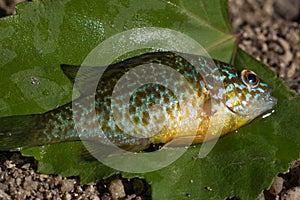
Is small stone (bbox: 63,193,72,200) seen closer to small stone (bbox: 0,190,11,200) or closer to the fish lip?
small stone (bbox: 0,190,11,200)

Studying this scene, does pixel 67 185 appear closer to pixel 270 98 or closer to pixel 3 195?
pixel 3 195

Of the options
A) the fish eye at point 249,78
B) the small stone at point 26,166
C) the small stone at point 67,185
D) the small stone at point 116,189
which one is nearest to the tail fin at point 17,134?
the small stone at point 26,166

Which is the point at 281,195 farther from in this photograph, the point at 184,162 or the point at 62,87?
the point at 62,87

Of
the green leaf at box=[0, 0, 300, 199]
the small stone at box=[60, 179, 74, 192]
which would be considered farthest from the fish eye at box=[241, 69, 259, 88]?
the small stone at box=[60, 179, 74, 192]

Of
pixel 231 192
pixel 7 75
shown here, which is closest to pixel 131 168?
pixel 231 192

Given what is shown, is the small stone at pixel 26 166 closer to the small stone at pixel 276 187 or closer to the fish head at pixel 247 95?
the fish head at pixel 247 95

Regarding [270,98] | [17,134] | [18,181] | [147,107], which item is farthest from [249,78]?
[18,181]

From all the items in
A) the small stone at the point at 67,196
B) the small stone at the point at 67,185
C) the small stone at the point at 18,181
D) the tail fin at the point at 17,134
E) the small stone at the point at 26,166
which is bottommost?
the small stone at the point at 67,196
